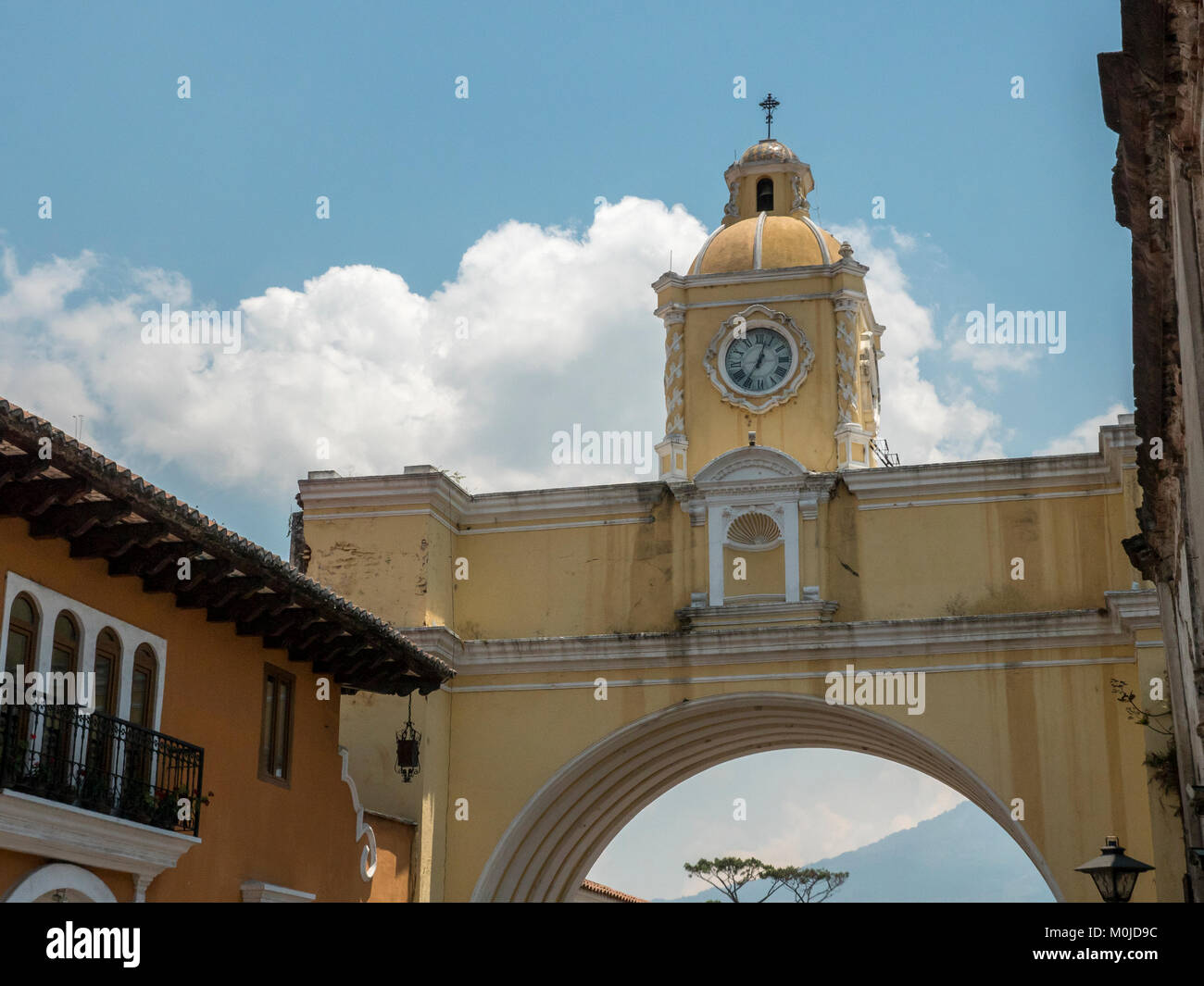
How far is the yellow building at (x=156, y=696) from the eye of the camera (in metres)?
12.3

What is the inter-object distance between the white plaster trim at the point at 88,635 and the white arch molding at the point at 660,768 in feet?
29.7

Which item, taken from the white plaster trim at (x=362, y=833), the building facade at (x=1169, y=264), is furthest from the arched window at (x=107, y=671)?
the building facade at (x=1169, y=264)

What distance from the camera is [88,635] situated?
44.0ft

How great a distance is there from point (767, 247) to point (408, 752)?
340 inches

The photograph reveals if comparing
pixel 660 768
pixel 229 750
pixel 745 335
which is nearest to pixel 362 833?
pixel 229 750

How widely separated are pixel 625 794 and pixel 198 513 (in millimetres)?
12746

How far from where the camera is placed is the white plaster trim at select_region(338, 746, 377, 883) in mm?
18562

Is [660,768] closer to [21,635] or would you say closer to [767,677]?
[767,677]

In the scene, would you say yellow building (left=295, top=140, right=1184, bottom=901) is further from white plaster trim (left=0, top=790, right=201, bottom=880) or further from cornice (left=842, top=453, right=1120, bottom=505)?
white plaster trim (left=0, top=790, right=201, bottom=880)

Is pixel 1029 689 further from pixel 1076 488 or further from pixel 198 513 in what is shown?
pixel 198 513

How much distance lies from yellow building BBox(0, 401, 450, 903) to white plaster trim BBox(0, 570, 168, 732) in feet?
0.05

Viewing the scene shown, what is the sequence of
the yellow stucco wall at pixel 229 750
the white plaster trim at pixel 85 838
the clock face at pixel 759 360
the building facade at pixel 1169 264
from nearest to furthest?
the building facade at pixel 1169 264
the white plaster trim at pixel 85 838
the yellow stucco wall at pixel 229 750
the clock face at pixel 759 360

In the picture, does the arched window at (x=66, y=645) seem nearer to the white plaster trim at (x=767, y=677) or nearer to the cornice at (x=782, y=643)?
the cornice at (x=782, y=643)
